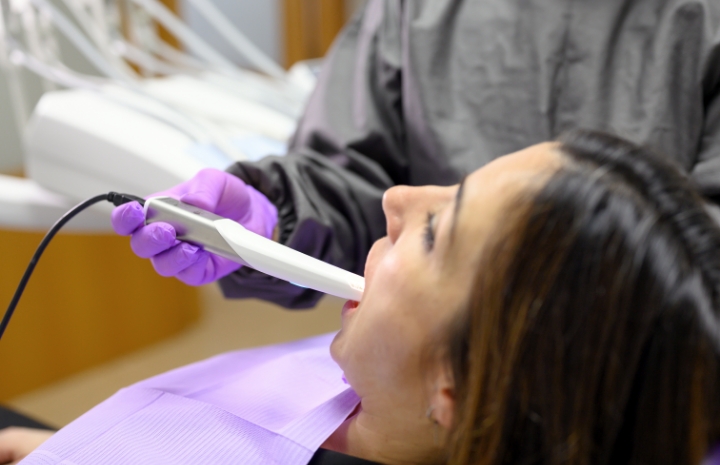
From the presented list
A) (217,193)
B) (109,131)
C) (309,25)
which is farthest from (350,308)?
(309,25)

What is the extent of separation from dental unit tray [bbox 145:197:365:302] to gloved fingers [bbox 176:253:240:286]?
7 cm

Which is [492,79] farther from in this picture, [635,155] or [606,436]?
[606,436]

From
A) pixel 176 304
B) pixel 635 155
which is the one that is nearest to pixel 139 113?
pixel 635 155

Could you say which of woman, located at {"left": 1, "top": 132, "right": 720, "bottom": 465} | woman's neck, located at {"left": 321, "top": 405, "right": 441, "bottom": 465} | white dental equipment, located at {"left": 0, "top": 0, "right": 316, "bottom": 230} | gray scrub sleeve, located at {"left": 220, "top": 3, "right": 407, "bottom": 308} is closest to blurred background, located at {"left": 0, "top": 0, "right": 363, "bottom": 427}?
white dental equipment, located at {"left": 0, "top": 0, "right": 316, "bottom": 230}

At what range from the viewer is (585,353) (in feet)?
1.33

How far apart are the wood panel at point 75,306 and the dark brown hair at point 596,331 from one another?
1382 mm

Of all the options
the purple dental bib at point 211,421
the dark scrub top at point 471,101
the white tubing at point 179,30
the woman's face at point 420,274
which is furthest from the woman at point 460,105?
the white tubing at point 179,30

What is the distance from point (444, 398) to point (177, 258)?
0.29 meters

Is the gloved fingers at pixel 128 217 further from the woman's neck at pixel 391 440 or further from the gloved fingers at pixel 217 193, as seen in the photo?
the woman's neck at pixel 391 440

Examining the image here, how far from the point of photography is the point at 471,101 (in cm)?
82

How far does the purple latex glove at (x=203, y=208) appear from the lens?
61cm

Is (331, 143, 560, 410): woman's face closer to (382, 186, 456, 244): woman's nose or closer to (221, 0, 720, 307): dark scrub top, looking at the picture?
(382, 186, 456, 244): woman's nose

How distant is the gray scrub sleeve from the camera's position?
0.77 meters

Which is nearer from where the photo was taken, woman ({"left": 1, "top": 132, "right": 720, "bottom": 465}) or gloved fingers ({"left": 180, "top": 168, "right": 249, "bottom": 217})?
woman ({"left": 1, "top": 132, "right": 720, "bottom": 465})
